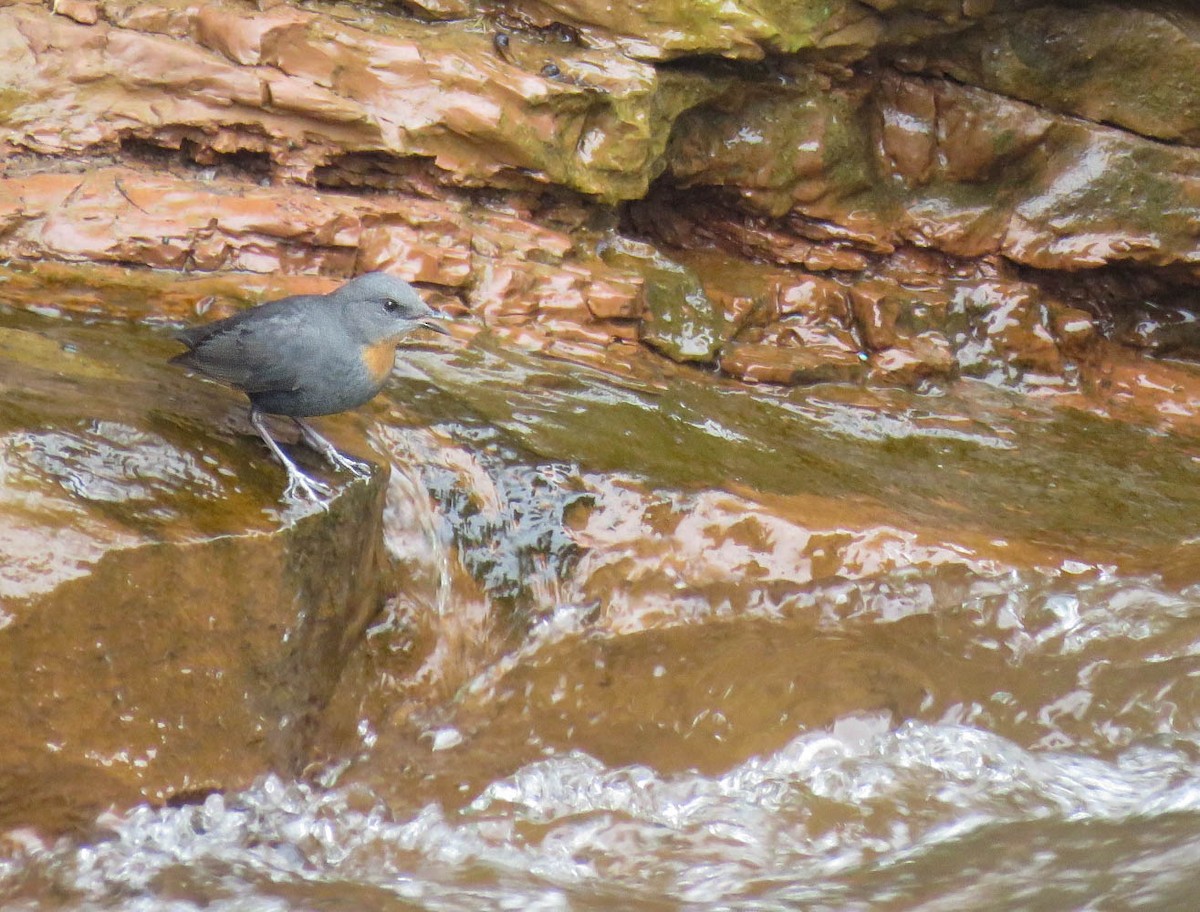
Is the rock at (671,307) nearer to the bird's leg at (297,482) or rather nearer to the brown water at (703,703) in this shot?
the brown water at (703,703)

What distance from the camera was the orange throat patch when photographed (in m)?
4.41

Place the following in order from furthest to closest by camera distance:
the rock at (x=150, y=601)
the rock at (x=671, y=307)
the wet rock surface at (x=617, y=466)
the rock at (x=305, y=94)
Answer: the rock at (x=671, y=307)
the rock at (x=305, y=94)
the wet rock surface at (x=617, y=466)
the rock at (x=150, y=601)

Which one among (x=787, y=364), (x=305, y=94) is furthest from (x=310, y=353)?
(x=787, y=364)

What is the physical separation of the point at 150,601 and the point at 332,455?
0.93 metres

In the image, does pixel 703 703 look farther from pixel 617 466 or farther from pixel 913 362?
pixel 913 362

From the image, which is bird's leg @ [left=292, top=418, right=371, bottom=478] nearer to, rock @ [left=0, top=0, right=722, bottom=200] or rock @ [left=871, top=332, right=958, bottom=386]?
rock @ [left=0, top=0, right=722, bottom=200]

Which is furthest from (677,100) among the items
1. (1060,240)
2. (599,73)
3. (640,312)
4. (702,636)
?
(702,636)

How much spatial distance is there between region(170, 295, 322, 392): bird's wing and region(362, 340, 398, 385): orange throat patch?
0.63ft

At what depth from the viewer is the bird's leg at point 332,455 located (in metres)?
4.40

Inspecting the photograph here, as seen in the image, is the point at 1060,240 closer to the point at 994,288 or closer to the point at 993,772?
the point at 994,288

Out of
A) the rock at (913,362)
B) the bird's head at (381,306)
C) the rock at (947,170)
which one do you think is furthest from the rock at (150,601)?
the rock at (947,170)

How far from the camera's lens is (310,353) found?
4.25 meters

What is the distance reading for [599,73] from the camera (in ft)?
22.5

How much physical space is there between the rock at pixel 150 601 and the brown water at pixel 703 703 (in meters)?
0.17
